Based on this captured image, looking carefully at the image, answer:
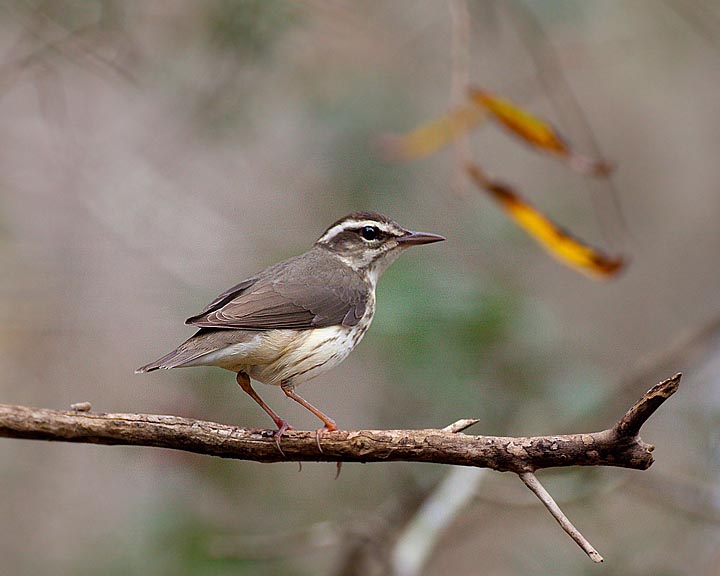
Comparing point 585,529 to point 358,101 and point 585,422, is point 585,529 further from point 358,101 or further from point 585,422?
point 358,101

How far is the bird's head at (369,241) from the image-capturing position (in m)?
5.36

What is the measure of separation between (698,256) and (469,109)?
21.2 feet

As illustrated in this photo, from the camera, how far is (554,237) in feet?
16.3

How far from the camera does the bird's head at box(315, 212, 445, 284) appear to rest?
536cm

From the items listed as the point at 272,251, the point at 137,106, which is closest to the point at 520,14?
the point at 272,251

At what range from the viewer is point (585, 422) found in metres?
6.84

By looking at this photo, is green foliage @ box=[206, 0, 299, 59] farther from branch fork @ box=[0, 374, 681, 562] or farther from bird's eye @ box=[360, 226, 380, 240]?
branch fork @ box=[0, 374, 681, 562]

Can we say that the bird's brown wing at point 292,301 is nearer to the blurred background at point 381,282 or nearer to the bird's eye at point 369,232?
the bird's eye at point 369,232

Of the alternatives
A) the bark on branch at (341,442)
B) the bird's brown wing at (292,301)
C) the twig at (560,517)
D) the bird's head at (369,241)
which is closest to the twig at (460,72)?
the bird's head at (369,241)

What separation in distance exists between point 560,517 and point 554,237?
2218 mm

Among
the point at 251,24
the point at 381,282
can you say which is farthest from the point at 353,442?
the point at 251,24

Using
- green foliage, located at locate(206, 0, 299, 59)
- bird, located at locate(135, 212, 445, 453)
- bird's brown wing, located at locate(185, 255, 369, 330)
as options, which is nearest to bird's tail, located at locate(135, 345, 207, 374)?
bird, located at locate(135, 212, 445, 453)

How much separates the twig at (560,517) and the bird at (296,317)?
1099 millimetres

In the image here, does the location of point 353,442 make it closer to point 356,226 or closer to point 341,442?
point 341,442
